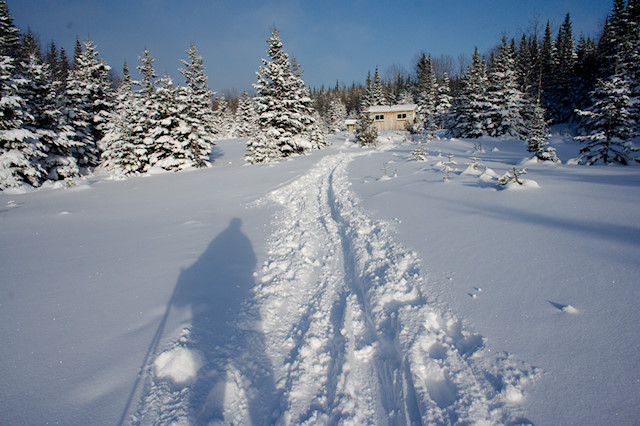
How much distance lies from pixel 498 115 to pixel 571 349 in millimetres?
28561

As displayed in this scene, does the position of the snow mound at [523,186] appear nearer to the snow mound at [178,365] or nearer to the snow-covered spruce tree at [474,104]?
the snow mound at [178,365]

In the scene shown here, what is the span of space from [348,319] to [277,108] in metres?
21.3

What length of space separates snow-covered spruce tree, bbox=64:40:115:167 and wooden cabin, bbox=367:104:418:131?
115 feet

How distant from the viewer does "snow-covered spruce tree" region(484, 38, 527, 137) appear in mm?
23969

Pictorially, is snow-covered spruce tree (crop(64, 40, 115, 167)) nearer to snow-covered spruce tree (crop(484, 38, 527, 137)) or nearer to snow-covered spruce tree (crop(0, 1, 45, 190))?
snow-covered spruce tree (crop(0, 1, 45, 190))

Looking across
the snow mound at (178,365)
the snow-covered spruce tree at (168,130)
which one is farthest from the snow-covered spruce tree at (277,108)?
the snow mound at (178,365)

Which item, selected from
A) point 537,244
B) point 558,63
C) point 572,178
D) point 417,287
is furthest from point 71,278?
point 558,63

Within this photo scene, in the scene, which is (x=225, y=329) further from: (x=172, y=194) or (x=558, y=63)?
(x=558, y=63)

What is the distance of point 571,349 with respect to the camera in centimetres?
224

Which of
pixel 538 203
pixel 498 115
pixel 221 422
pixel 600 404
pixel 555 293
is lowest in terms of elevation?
pixel 221 422

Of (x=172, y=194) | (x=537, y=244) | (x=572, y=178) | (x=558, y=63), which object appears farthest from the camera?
(x=558, y=63)

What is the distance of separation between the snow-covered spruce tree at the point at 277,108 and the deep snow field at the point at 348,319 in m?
15.4

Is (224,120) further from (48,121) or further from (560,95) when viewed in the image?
(560,95)

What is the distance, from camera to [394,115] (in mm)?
46812
